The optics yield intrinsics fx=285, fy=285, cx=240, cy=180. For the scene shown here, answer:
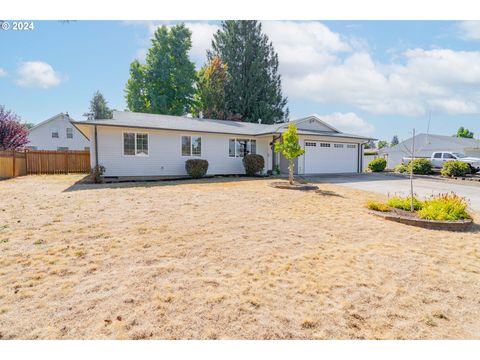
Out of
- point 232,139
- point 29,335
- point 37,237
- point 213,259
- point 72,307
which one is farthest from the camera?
point 232,139

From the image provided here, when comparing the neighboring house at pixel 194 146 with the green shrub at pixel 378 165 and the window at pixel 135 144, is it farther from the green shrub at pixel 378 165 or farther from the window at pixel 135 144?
the green shrub at pixel 378 165

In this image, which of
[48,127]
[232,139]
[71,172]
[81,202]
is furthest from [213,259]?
[48,127]

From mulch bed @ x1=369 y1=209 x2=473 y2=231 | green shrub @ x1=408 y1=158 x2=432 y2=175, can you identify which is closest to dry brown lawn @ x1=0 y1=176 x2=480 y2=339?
mulch bed @ x1=369 y1=209 x2=473 y2=231

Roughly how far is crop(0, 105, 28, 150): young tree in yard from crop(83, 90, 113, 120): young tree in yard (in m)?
39.1

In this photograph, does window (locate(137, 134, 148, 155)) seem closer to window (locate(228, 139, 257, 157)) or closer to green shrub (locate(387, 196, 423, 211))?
window (locate(228, 139, 257, 157))

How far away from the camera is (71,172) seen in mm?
20297

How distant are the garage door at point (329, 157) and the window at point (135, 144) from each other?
10.6m

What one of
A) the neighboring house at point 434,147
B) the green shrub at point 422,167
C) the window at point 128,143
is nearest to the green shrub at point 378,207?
the window at point 128,143

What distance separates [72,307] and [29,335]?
1.50 ft

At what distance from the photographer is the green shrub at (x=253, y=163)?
690 inches

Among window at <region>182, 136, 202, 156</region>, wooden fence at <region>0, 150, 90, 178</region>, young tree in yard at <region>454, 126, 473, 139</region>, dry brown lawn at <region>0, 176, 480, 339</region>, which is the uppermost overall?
young tree in yard at <region>454, 126, 473, 139</region>

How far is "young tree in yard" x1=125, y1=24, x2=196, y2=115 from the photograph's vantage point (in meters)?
32.0

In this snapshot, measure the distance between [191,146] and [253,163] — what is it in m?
3.88

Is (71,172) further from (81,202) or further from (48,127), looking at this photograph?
(48,127)
